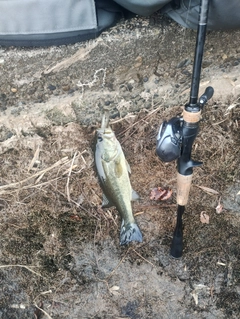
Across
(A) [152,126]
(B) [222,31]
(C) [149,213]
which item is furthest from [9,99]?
(B) [222,31]

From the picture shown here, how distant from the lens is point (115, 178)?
8.47 feet

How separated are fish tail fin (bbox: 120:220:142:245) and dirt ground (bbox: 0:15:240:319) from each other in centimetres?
8

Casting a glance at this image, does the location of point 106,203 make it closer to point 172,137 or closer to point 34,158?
point 34,158

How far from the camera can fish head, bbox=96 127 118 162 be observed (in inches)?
96.7

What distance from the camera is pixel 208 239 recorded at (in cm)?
289

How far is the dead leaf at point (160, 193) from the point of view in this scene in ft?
9.34

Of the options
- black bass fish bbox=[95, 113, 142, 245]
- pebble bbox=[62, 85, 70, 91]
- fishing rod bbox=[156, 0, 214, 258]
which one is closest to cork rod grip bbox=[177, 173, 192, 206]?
fishing rod bbox=[156, 0, 214, 258]

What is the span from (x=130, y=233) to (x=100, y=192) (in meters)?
0.35

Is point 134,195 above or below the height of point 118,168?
below

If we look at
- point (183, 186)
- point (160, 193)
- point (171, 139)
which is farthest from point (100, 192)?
point (171, 139)

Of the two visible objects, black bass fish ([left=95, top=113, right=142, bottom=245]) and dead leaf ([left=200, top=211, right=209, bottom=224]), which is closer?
black bass fish ([left=95, top=113, right=142, bottom=245])

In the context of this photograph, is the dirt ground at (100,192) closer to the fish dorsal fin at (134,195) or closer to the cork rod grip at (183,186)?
the fish dorsal fin at (134,195)

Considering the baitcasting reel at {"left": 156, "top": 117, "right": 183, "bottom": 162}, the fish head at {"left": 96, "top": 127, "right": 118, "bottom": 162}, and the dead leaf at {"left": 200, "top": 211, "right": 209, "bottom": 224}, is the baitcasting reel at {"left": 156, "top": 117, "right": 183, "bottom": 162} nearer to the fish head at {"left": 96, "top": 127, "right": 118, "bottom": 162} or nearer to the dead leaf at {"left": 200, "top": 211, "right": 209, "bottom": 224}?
the fish head at {"left": 96, "top": 127, "right": 118, "bottom": 162}

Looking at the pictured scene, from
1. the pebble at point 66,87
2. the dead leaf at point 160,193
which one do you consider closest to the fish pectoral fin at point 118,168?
the dead leaf at point 160,193
